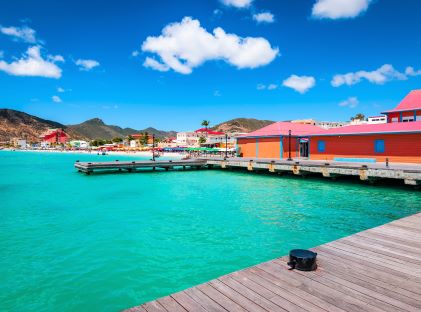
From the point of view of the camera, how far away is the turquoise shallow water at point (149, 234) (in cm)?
788

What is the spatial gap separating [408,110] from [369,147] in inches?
330

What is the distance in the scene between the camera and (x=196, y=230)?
12531 mm

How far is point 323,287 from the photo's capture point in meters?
4.77

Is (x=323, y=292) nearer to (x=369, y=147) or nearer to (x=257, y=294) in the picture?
(x=257, y=294)

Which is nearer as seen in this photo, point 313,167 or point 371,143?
point 313,167

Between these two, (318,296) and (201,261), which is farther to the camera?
(201,261)

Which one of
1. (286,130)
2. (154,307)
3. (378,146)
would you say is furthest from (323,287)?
(286,130)

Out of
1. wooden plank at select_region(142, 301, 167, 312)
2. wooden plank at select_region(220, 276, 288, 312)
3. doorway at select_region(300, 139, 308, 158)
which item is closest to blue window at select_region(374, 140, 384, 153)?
doorway at select_region(300, 139, 308, 158)

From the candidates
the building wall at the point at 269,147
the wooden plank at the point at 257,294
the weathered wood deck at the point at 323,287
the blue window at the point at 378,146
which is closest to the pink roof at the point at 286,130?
the building wall at the point at 269,147

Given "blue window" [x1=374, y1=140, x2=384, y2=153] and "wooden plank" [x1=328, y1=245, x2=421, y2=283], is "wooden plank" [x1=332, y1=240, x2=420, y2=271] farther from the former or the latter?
"blue window" [x1=374, y1=140, x2=384, y2=153]

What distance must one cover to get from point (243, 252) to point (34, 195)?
1958 cm

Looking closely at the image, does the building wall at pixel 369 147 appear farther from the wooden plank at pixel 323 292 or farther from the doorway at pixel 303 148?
the wooden plank at pixel 323 292

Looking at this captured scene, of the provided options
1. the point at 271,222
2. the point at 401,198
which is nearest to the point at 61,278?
the point at 271,222

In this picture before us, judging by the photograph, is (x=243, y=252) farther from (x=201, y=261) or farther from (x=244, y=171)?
(x=244, y=171)
